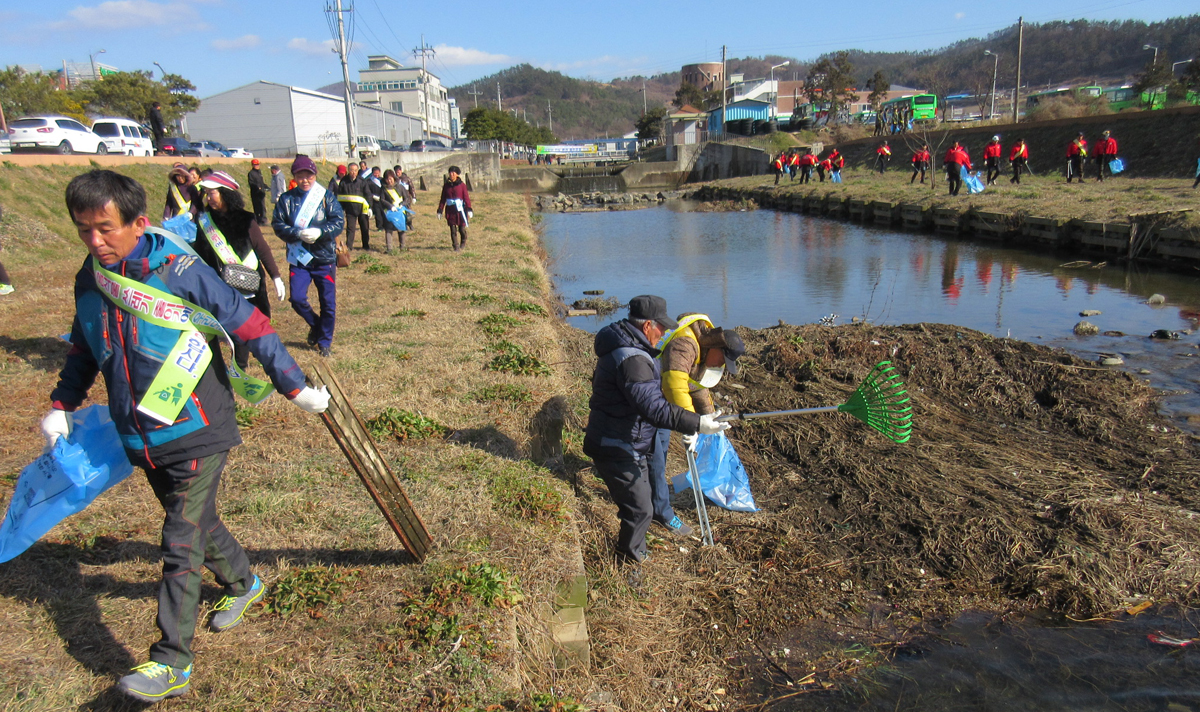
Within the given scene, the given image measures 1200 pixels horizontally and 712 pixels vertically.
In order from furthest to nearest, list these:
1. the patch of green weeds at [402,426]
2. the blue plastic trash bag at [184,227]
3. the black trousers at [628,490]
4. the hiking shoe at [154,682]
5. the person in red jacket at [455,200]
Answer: the person in red jacket at [455,200]
the blue plastic trash bag at [184,227]
the patch of green weeds at [402,426]
the black trousers at [628,490]
the hiking shoe at [154,682]

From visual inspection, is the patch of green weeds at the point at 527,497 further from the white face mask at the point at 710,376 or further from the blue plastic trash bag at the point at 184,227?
the blue plastic trash bag at the point at 184,227

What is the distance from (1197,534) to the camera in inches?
168

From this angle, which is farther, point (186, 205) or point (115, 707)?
point (186, 205)

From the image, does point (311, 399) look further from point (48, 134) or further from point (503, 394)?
point (48, 134)

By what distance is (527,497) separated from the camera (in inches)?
161

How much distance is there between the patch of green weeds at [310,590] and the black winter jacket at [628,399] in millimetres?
1421

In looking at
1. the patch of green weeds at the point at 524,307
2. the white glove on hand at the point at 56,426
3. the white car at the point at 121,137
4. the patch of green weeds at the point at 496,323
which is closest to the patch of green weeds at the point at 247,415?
the white glove on hand at the point at 56,426

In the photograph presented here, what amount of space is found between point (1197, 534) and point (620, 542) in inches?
138

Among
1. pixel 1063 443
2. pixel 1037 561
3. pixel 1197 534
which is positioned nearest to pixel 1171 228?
pixel 1063 443

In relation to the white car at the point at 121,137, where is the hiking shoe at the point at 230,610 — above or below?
below

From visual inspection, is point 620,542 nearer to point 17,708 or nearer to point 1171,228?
point 17,708

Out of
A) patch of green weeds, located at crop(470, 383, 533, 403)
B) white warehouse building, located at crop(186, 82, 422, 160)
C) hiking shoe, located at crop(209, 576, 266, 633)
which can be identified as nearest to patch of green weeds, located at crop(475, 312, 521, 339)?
patch of green weeds, located at crop(470, 383, 533, 403)

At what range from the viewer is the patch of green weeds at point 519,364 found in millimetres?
6535

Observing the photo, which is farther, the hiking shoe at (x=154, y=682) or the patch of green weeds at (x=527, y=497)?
the patch of green weeds at (x=527, y=497)
